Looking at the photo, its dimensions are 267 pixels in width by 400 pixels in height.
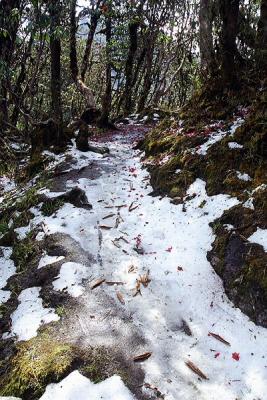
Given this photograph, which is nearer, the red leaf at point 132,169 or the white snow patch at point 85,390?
the white snow patch at point 85,390

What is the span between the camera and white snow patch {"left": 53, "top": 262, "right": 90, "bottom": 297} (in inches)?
221

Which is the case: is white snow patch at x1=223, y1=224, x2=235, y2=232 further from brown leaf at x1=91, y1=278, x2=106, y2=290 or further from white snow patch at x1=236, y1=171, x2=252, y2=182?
brown leaf at x1=91, y1=278, x2=106, y2=290

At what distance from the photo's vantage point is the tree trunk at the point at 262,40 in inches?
371

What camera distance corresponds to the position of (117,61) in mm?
22391

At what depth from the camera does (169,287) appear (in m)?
5.65

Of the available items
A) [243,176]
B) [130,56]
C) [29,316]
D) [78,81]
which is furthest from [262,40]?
[130,56]

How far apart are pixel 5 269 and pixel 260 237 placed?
4250 mm

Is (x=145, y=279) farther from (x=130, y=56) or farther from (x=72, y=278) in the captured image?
(x=130, y=56)

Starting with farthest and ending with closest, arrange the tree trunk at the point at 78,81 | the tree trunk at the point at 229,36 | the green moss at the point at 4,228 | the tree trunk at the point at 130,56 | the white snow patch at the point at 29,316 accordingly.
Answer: the tree trunk at the point at 130,56 → the tree trunk at the point at 78,81 → the tree trunk at the point at 229,36 → the green moss at the point at 4,228 → the white snow patch at the point at 29,316

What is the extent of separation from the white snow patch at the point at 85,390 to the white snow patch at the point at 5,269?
203 centimetres

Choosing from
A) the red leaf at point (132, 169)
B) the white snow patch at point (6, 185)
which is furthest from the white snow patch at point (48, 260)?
the white snow patch at point (6, 185)

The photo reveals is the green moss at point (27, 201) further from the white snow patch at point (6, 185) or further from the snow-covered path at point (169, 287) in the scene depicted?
the white snow patch at point (6, 185)

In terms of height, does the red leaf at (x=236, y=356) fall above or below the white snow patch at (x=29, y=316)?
above

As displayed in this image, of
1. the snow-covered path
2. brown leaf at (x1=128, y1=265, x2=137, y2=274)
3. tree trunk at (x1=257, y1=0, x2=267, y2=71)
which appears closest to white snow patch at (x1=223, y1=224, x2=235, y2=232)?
the snow-covered path
